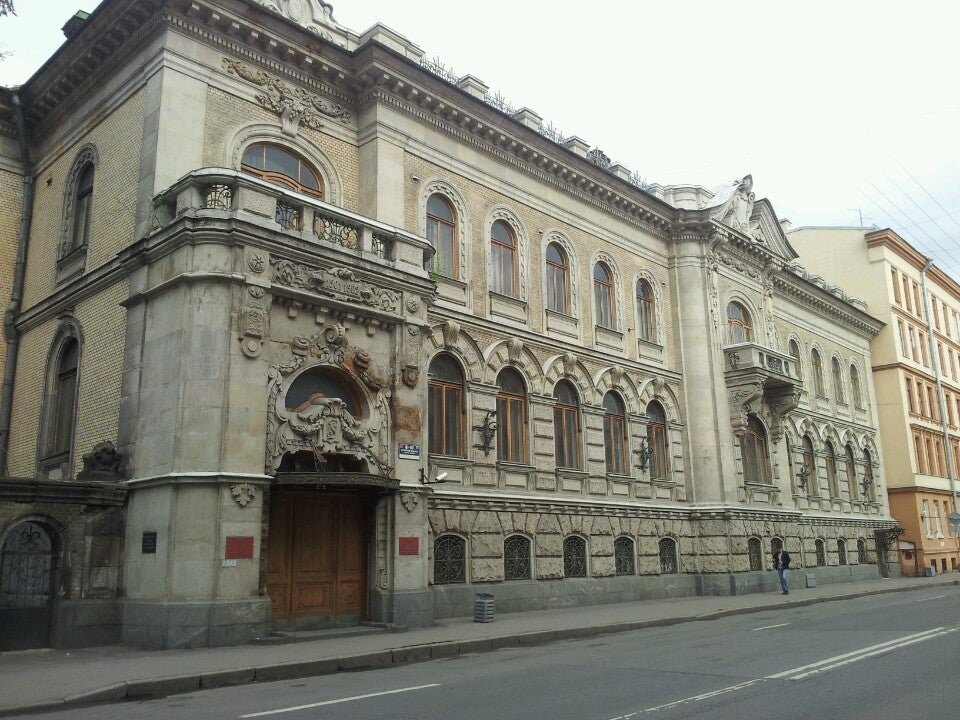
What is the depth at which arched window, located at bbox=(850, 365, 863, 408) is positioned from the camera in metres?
46.3

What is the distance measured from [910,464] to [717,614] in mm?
30539

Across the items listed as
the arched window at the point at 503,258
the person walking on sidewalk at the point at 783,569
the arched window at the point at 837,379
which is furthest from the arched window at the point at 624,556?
the arched window at the point at 837,379

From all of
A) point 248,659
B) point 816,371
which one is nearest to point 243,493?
point 248,659

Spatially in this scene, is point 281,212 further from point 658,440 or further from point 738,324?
point 738,324

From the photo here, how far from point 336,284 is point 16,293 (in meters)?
10.7

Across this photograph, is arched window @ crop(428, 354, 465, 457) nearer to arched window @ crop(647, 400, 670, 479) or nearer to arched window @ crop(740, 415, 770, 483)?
arched window @ crop(647, 400, 670, 479)

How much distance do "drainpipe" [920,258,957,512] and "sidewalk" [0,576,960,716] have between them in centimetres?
3486

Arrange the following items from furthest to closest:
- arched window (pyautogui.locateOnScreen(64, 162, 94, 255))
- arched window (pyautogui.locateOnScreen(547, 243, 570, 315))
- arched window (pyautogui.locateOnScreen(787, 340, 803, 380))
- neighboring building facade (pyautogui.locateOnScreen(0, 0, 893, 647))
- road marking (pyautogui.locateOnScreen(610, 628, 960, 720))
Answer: arched window (pyautogui.locateOnScreen(787, 340, 803, 380)) < arched window (pyautogui.locateOnScreen(547, 243, 570, 315)) < arched window (pyautogui.locateOnScreen(64, 162, 94, 255)) < neighboring building facade (pyautogui.locateOnScreen(0, 0, 893, 647)) < road marking (pyautogui.locateOnScreen(610, 628, 960, 720))

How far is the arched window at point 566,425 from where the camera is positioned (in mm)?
26188

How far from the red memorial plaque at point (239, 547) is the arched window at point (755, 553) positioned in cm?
2043

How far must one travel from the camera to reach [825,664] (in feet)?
39.9

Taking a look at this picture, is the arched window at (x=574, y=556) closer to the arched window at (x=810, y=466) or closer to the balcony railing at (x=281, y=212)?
the balcony railing at (x=281, y=212)

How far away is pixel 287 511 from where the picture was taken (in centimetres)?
1783

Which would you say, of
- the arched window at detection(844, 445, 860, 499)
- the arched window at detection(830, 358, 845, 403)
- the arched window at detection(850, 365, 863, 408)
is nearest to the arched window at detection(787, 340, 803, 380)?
the arched window at detection(830, 358, 845, 403)
